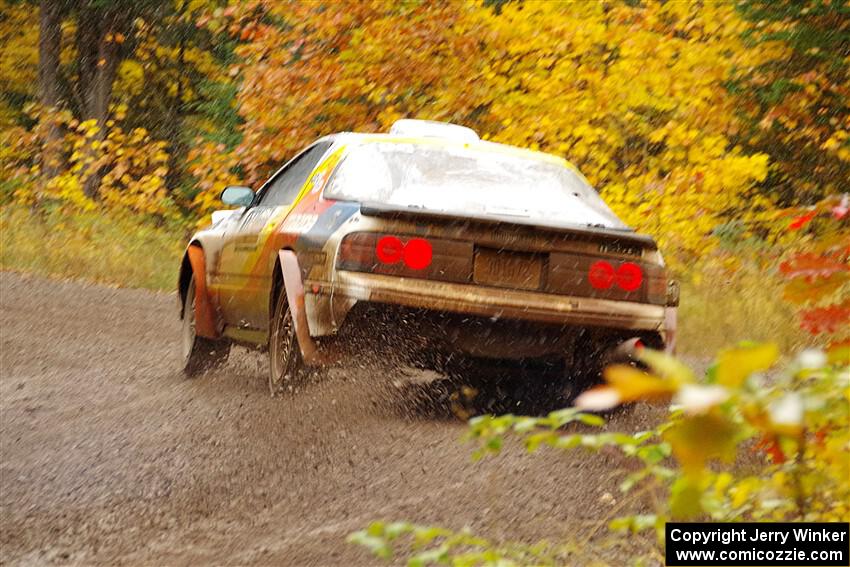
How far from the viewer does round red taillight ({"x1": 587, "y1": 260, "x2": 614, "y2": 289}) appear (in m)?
6.76

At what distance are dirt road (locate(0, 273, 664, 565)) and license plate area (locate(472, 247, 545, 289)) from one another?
0.82m

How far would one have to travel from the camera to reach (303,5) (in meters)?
17.4

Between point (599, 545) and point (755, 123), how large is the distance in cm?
1494

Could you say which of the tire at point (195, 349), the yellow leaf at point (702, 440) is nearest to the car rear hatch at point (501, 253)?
the tire at point (195, 349)

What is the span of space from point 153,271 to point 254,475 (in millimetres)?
12405

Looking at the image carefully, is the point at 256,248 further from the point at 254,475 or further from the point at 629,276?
the point at 629,276

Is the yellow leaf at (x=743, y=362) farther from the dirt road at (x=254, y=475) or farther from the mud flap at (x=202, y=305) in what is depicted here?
the mud flap at (x=202, y=305)

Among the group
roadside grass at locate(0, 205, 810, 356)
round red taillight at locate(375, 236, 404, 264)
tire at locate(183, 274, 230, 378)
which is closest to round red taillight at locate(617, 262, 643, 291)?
round red taillight at locate(375, 236, 404, 264)

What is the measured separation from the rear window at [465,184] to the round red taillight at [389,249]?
34 cm

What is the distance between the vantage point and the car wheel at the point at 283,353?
7.07 metres

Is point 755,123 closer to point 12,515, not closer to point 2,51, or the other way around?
point 12,515

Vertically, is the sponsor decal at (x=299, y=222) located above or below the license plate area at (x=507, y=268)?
above

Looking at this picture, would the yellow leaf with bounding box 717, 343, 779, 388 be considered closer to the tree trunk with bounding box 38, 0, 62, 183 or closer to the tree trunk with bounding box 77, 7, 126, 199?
the tree trunk with bounding box 38, 0, 62, 183

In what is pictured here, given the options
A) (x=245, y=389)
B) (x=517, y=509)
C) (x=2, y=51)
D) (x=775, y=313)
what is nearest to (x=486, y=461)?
(x=517, y=509)
